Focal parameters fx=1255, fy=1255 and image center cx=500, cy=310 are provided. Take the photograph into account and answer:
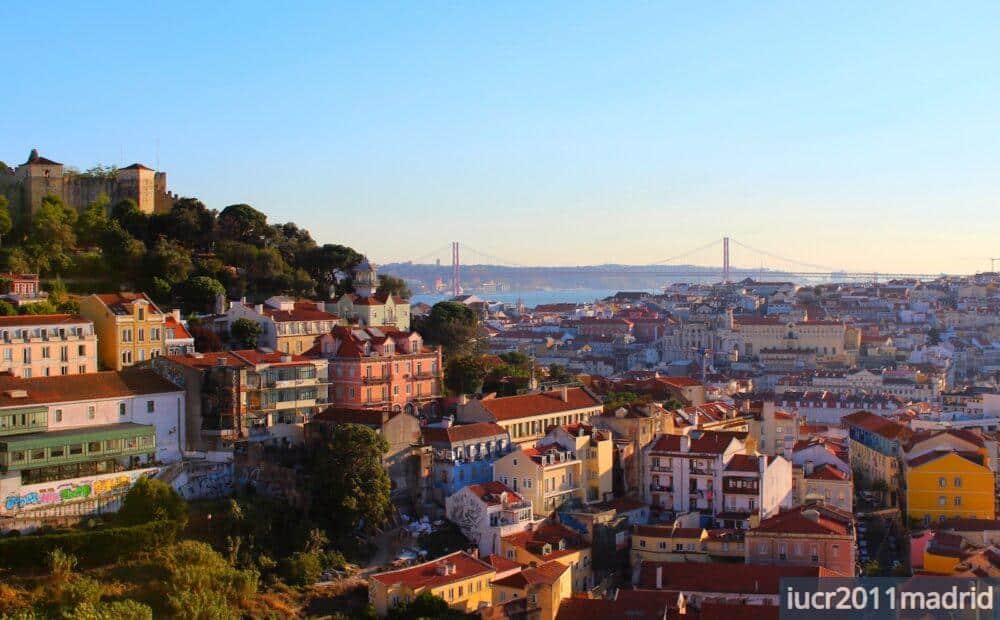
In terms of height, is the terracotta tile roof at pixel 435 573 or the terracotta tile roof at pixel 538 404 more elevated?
the terracotta tile roof at pixel 538 404

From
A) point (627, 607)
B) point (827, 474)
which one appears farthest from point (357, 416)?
point (827, 474)

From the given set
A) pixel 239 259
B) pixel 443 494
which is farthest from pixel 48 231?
pixel 443 494

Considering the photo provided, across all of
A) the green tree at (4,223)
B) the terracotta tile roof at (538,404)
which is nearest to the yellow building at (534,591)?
the terracotta tile roof at (538,404)

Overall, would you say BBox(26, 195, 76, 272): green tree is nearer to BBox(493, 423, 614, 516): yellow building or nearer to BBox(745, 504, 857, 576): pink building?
BBox(493, 423, 614, 516): yellow building

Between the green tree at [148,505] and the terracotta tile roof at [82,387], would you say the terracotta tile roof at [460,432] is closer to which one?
the terracotta tile roof at [82,387]

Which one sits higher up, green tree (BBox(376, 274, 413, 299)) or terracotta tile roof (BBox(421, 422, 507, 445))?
green tree (BBox(376, 274, 413, 299))

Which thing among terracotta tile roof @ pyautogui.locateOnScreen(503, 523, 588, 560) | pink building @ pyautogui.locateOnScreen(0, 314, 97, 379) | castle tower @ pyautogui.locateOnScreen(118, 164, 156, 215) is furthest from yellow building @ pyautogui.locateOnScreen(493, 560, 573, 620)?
castle tower @ pyautogui.locateOnScreen(118, 164, 156, 215)
